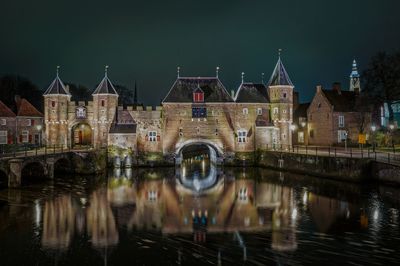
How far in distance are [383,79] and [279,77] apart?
10.9 meters

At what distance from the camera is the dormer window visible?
42.5 metres

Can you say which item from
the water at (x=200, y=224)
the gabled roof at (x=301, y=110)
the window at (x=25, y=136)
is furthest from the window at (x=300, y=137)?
the window at (x=25, y=136)

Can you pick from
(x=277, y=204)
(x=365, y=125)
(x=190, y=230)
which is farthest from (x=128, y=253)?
(x=365, y=125)

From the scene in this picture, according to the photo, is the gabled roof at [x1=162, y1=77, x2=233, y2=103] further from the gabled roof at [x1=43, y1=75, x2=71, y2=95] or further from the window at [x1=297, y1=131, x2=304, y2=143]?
the window at [x1=297, y1=131, x2=304, y2=143]

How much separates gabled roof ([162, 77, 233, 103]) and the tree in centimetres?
1457

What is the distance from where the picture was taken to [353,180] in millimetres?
28578

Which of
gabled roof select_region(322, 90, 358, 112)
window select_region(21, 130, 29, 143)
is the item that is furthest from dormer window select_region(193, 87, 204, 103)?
window select_region(21, 130, 29, 143)

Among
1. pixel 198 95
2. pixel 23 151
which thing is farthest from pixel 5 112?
pixel 198 95

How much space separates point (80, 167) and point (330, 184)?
2251 centimetres

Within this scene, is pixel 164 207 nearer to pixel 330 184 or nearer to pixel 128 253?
pixel 128 253

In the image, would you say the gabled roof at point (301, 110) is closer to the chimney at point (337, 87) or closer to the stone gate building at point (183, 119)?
the chimney at point (337, 87)

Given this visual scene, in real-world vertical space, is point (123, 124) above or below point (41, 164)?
above

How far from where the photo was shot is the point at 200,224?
61.1 ft

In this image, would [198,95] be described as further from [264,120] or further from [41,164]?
[41,164]
